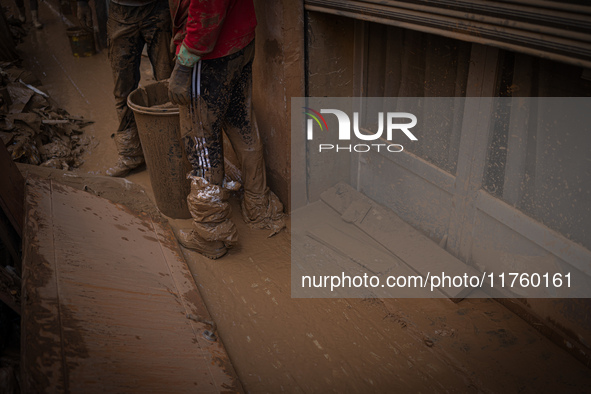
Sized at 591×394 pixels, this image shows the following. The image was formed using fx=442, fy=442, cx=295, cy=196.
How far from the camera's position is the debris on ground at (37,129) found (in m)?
4.16

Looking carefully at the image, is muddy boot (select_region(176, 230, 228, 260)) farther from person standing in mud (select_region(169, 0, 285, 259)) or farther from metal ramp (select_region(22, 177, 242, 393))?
metal ramp (select_region(22, 177, 242, 393))

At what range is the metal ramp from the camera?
1.75m

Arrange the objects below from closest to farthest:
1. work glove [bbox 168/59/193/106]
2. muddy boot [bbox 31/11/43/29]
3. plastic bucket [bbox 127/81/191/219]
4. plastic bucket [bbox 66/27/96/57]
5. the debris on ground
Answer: work glove [bbox 168/59/193/106]
plastic bucket [bbox 127/81/191/219]
the debris on ground
plastic bucket [bbox 66/27/96/57]
muddy boot [bbox 31/11/43/29]

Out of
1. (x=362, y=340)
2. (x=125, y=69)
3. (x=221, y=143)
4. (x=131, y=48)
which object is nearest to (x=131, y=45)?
(x=131, y=48)

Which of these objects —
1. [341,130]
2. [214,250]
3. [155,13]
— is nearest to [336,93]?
[341,130]

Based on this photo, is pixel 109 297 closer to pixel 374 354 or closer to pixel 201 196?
pixel 201 196


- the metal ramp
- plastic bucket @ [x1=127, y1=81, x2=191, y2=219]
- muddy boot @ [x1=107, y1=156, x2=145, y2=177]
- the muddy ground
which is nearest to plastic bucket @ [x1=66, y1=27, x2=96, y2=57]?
muddy boot @ [x1=107, y1=156, x2=145, y2=177]

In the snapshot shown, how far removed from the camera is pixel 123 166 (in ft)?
13.7

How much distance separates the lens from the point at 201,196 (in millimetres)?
3031

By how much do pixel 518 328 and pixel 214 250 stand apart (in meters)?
2.03

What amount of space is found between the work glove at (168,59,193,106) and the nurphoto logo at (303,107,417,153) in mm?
908

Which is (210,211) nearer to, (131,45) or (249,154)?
(249,154)

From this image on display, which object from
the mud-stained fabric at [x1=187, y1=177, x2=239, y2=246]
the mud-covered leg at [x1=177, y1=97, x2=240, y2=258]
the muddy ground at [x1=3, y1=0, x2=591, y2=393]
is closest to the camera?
the muddy ground at [x1=3, y1=0, x2=591, y2=393]

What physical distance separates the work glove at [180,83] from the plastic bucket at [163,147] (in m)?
0.40
